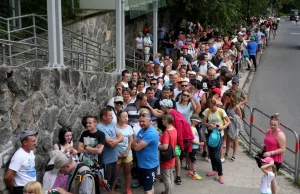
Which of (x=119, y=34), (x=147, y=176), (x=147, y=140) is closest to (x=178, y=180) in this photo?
(x=147, y=176)

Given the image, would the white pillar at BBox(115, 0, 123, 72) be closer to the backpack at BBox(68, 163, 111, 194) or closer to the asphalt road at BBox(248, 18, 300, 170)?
the asphalt road at BBox(248, 18, 300, 170)

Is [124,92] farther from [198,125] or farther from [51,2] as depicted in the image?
[51,2]

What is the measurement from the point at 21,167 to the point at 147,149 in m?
1.93

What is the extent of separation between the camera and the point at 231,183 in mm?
8000

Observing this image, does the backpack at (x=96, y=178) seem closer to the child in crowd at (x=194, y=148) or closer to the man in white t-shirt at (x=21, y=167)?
the man in white t-shirt at (x=21, y=167)

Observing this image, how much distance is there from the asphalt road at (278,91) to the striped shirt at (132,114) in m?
3.83

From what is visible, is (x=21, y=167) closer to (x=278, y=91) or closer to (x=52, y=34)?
(x=52, y=34)

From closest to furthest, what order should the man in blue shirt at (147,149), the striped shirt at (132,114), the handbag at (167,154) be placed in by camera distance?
the man in blue shirt at (147,149)
the handbag at (167,154)
the striped shirt at (132,114)

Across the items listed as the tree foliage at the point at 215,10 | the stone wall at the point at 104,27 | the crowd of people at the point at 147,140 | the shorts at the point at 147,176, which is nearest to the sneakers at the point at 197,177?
the crowd of people at the point at 147,140

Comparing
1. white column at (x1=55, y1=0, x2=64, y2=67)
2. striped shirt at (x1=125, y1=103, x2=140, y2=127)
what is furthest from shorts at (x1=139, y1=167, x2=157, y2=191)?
white column at (x1=55, y1=0, x2=64, y2=67)

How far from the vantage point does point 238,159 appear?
930 cm

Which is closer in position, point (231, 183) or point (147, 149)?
point (147, 149)

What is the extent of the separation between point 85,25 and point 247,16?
55.2ft

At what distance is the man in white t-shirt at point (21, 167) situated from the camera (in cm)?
522
